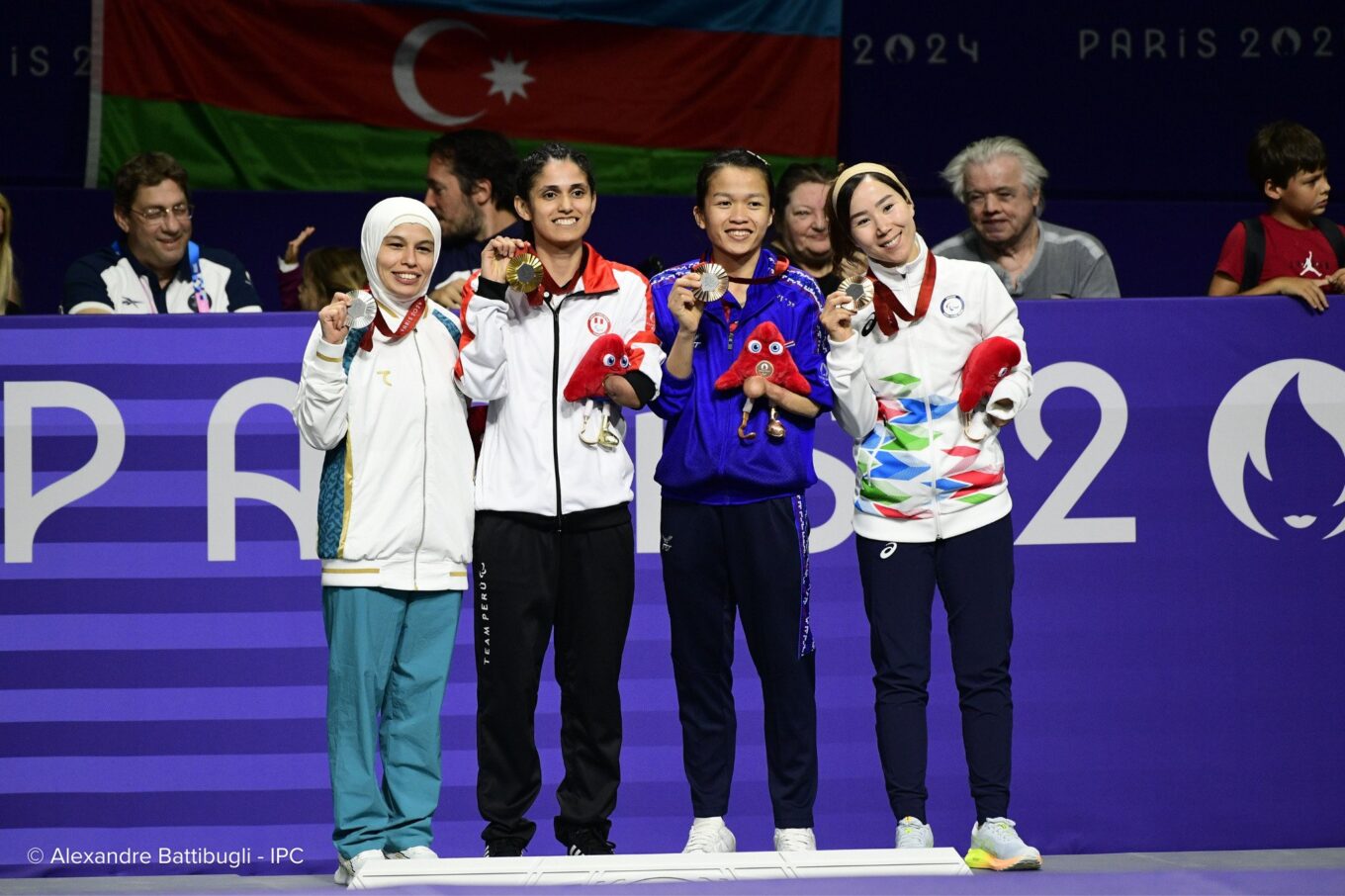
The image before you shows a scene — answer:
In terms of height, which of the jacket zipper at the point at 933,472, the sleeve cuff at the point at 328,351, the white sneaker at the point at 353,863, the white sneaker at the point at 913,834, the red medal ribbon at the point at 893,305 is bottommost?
the white sneaker at the point at 353,863

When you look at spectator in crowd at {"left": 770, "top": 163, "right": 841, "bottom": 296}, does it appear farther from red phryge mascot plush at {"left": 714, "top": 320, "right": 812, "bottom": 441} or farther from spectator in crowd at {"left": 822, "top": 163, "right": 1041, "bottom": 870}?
red phryge mascot plush at {"left": 714, "top": 320, "right": 812, "bottom": 441}

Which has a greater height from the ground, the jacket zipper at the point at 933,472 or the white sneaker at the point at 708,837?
the jacket zipper at the point at 933,472

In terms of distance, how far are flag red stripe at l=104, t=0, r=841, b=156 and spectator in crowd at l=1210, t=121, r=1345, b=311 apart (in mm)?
3036

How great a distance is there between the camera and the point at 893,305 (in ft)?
14.2

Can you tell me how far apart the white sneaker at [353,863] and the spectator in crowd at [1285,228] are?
2943mm

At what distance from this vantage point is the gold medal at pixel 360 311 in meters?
4.13

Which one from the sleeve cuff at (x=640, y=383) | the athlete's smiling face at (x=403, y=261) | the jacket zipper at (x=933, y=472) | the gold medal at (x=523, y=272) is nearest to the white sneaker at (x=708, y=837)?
the jacket zipper at (x=933, y=472)

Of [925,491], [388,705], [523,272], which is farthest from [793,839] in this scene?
[523,272]

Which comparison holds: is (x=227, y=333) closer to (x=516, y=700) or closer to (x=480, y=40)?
(x=516, y=700)

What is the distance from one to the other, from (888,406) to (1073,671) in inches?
45.3

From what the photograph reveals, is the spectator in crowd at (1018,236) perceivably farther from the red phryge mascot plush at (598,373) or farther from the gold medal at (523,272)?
the gold medal at (523,272)

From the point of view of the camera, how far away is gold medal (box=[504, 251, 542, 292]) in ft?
13.6

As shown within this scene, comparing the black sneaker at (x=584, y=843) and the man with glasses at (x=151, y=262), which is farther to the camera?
the man with glasses at (x=151, y=262)

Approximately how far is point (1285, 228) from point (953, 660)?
6.51ft
